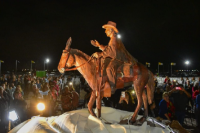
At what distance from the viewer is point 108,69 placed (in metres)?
4.18

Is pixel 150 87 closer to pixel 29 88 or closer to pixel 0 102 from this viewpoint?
pixel 0 102

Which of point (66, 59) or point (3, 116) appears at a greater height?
point (66, 59)

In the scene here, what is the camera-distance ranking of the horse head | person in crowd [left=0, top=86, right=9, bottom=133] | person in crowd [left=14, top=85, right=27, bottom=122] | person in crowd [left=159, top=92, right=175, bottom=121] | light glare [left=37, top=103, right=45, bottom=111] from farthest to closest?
person in crowd [left=14, top=85, right=27, bottom=122]
person in crowd [left=159, top=92, right=175, bottom=121]
person in crowd [left=0, top=86, right=9, bottom=133]
light glare [left=37, top=103, right=45, bottom=111]
the horse head

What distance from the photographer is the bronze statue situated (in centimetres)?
412

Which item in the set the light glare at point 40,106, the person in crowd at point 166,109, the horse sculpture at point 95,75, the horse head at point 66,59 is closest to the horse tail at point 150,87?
the horse sculpture at point 95,75

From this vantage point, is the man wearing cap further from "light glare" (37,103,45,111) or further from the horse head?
"light glare" (37,103,45,111)

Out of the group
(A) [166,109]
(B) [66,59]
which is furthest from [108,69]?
(A) [166,109]

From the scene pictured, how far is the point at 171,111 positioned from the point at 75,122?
3.76 metres

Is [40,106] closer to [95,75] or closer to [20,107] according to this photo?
[95,75]

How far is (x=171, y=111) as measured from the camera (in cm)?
564

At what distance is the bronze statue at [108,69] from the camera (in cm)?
412

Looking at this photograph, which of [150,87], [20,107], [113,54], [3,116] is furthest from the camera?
[20,107]

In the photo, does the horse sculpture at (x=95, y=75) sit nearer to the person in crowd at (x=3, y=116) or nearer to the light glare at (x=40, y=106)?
the light glare at (x=40, y=106)

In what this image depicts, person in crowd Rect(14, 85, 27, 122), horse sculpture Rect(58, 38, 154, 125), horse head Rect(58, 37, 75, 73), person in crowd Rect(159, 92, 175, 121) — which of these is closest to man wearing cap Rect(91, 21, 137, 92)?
horse sculpture Rect(58, 38, 154, 125)
